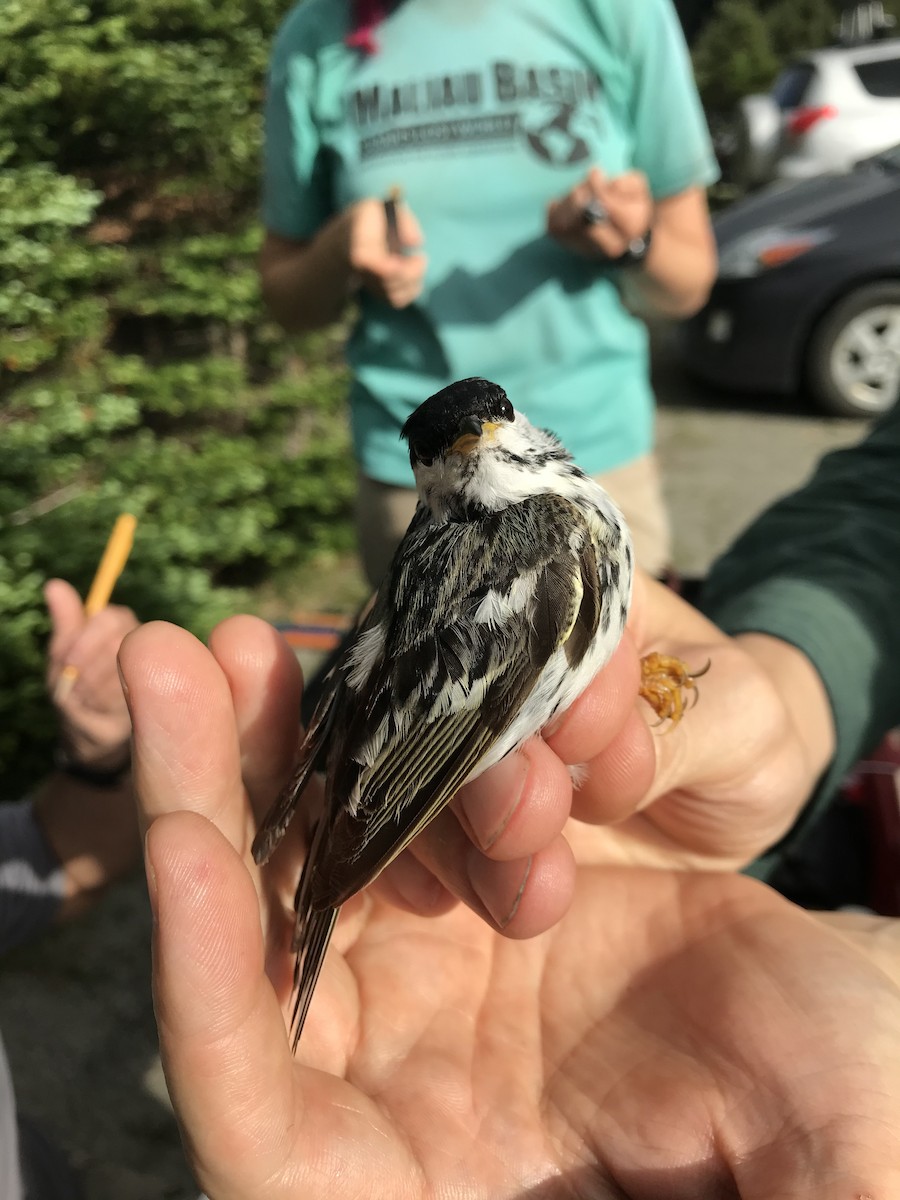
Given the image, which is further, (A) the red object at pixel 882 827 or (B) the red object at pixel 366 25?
(B) the red object at pixel 366 25

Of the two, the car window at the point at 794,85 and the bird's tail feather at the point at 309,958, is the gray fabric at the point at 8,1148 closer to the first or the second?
the bird's tail feather at the point at 309,958

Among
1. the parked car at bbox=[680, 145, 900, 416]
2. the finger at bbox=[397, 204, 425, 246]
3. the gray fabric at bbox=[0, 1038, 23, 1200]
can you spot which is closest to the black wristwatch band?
the gray fabric at bbox=[0, 1038, 23, 1200]

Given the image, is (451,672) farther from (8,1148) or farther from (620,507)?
(8,1148)

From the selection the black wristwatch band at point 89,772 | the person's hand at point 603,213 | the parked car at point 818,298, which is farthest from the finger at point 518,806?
the parked car at point 818,298

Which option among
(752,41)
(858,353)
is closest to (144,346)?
(858,353)

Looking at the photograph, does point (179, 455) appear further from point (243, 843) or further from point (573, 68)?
point (243, 843)

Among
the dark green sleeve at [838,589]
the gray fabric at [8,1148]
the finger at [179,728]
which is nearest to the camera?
the finger at [179,728]
